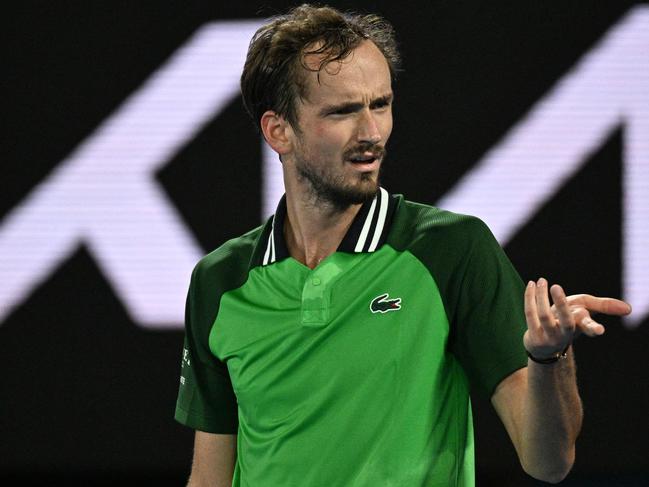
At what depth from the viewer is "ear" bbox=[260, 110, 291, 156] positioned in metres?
A: 2.27

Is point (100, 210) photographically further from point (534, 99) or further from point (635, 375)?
point (635, 375)

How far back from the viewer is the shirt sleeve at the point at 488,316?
1.99 metres

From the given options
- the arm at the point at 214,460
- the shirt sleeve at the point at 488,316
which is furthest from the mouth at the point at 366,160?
the arm at the point at 214,460

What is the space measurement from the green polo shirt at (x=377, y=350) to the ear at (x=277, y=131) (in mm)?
205

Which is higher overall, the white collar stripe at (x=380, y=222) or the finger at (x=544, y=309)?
the finger at (x=544, y=309)

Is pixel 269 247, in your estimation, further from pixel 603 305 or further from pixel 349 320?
pixel 603 305

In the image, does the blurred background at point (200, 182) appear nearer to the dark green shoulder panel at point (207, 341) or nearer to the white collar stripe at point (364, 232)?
the dark green shoulder panel at point (207, 341)

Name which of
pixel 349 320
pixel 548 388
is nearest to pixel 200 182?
pixel 349 320

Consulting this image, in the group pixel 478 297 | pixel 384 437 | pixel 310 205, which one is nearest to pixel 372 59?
pixel 310 205

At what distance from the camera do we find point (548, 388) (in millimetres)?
1809

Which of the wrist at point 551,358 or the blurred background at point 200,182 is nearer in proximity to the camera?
the wrist at point 551,358

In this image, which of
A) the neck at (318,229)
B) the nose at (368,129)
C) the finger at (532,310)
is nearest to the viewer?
the finger at (532,310)

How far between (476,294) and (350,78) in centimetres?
45

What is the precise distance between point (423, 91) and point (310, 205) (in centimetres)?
161
